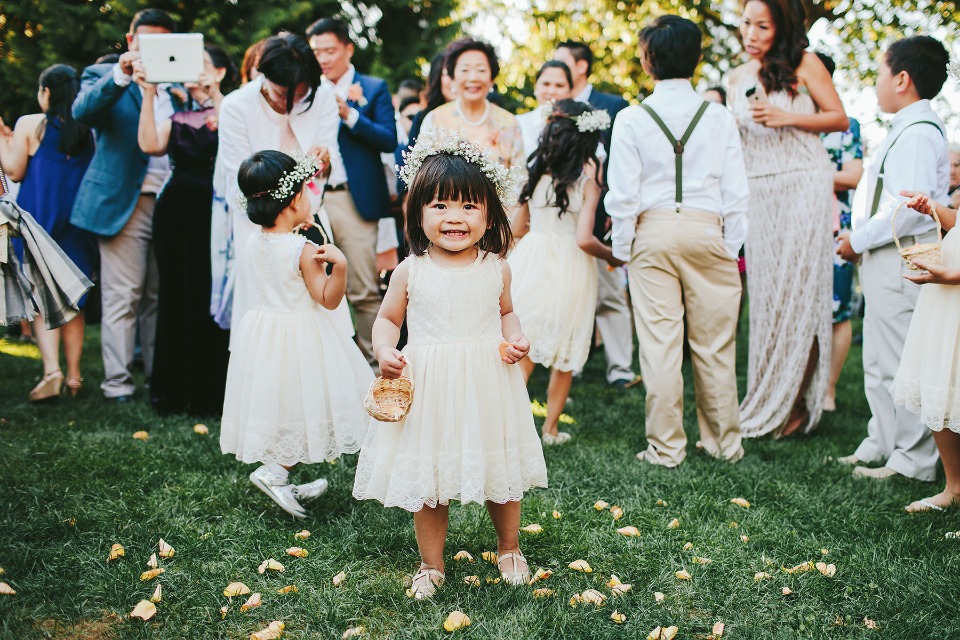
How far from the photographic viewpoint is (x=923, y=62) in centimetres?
414

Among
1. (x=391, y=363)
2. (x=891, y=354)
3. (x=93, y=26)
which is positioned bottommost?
(x=891, y=354)

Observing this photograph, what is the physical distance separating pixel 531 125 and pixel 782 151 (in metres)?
1.69

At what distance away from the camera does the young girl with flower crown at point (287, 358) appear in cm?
355

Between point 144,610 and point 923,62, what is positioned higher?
point 923,62

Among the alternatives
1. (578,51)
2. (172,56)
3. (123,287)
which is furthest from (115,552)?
(578,51)

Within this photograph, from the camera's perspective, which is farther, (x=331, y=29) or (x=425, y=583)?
(x=331, y=29)

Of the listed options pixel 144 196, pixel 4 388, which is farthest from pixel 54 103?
pixel 4 388

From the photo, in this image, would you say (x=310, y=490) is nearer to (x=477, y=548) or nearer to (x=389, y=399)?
(x=477, y=548)

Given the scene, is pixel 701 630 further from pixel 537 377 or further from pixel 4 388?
pixel 4 388

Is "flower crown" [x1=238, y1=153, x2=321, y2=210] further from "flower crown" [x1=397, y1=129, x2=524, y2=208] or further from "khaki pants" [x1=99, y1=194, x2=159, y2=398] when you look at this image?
"khaki pants" [x1=99, y1=194, x2=159, y2=398]

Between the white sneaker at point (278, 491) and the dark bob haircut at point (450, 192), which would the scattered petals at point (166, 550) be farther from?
the dark bob haircut at point (450, 192)

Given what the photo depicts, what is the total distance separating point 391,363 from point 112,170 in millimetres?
3921

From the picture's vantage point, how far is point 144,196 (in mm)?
5805

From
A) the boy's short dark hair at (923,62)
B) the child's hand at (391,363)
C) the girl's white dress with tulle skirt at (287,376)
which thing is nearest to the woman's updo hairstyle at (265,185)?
the girl's white dress with tulle skirt at (287,376)
